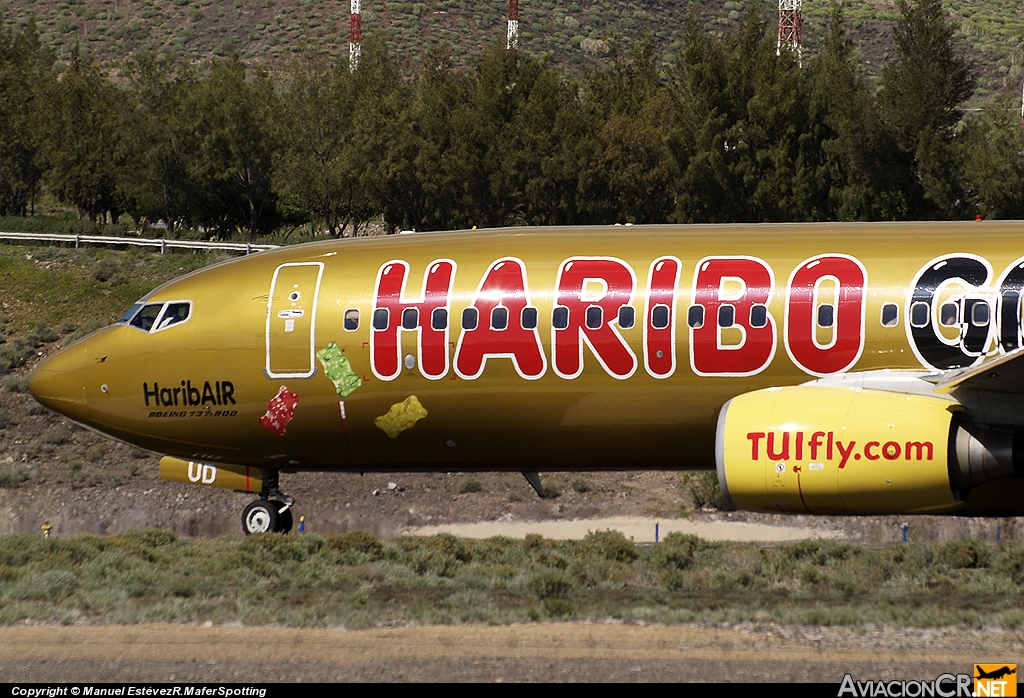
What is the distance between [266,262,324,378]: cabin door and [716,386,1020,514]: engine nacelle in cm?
616

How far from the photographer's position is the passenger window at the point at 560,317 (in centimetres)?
1752

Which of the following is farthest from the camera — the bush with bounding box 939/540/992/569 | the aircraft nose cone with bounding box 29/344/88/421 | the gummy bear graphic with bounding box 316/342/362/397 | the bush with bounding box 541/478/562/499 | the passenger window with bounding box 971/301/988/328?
the bush with bounding box 541/478/562/499

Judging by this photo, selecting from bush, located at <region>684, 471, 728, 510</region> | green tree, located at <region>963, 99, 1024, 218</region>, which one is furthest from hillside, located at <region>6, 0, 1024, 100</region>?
bush, located at <region>684, 471, 728, 510</region>

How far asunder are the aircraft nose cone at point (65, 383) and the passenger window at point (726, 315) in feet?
31.1

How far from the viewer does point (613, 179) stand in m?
46.5

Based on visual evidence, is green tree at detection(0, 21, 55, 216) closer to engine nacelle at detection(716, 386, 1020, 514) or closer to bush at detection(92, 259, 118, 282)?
bush at detection(92, 259, 118, 282)

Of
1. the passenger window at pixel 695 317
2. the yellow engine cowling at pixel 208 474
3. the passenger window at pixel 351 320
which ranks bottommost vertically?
the yellow engine cowling at pixel 208 474

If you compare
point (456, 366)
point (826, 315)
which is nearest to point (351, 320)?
point (456, 366)

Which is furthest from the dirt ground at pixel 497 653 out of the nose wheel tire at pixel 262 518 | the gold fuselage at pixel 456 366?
the nose wheel tire at pixel 262 518

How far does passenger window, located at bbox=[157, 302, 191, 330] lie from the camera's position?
19.3m

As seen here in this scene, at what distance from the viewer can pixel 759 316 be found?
17078mm

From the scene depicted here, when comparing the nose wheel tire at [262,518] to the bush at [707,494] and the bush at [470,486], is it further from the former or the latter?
the bush at [707,494]

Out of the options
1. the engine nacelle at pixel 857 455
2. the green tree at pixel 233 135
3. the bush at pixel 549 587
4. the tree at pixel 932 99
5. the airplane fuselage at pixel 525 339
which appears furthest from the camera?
the green tree at pixel 233 135

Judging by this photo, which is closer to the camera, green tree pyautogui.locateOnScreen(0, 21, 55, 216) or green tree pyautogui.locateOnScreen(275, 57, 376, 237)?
green tree pyautogui.locateOnScreen(275, 57, 376, 237)
